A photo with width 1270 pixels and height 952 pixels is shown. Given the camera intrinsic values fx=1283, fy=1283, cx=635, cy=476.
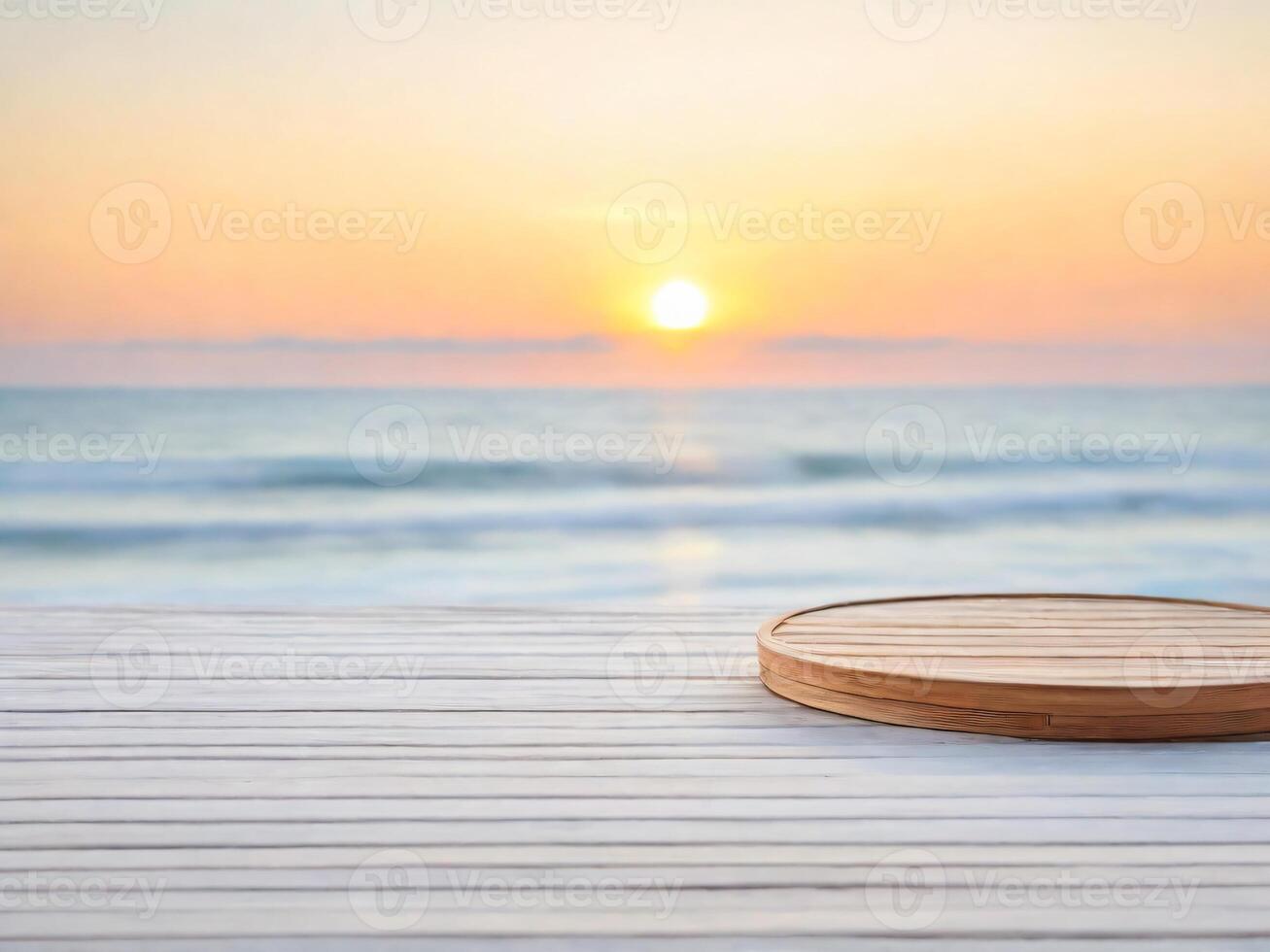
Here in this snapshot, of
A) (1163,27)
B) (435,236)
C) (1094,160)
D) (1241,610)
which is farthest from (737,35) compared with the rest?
(1241,610)

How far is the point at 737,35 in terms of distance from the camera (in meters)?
8.15

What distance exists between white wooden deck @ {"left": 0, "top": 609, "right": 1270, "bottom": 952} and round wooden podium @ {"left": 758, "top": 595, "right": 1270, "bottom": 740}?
5cm

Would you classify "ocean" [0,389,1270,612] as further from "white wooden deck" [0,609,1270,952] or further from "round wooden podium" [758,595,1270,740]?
"white wooden deck" [0,609,1270,952]

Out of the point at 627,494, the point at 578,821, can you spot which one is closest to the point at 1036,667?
the point at 578,821

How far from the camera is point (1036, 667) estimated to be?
98.6 inches

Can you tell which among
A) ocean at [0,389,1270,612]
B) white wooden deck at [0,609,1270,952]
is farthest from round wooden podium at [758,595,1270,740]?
ocean at [0,389,1270,612]

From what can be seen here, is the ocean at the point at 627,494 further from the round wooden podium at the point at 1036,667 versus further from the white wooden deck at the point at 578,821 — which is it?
the white wooden deck at the point at 578,821

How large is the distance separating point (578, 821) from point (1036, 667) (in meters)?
1.02

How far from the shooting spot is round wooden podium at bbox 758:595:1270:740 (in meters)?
2.33

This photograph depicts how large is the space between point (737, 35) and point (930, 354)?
610 centimetres

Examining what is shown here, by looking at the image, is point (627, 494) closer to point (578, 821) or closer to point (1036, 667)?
point (1036, 667)

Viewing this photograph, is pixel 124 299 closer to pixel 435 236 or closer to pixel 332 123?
pixel 435 236

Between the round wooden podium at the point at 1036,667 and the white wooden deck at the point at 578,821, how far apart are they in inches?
1.8

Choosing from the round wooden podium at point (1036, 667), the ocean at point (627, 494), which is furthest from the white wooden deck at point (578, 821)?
the ocean at point (627, 494)
